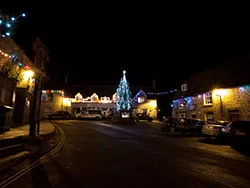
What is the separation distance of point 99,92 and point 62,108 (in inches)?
393

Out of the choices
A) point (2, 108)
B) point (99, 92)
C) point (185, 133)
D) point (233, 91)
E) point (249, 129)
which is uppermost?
point (99, 92)

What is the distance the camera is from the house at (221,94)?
18.9 m

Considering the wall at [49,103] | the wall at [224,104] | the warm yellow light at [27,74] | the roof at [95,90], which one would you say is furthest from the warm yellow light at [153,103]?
the warm yellow light at [27,74]

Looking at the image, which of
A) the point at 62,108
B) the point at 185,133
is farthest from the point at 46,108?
the point at 185,133

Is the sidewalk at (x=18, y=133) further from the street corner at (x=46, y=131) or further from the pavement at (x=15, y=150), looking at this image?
the pavement at (x=15, y=150)

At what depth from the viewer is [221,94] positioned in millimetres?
21047

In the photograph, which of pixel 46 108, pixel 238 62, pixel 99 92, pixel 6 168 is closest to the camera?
pixel 6 168

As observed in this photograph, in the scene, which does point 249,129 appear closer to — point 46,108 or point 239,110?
point 239,110

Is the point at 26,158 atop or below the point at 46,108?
below

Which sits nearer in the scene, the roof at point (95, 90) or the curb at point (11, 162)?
the curb at point (11, 162)

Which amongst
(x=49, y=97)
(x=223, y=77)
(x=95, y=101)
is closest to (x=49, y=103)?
(x=49, y=97)

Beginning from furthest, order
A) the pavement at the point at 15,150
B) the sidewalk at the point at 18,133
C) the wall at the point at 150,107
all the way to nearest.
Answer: the wall at the point at 150,107, the sidewalk at the point at 18,133, the pavement at the point at 15,150

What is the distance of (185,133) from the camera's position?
15.7 metres

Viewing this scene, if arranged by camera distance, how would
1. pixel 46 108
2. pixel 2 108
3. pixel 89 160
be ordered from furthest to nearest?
pixel 46 108 < pixel 2 108 < pixel 89 160
